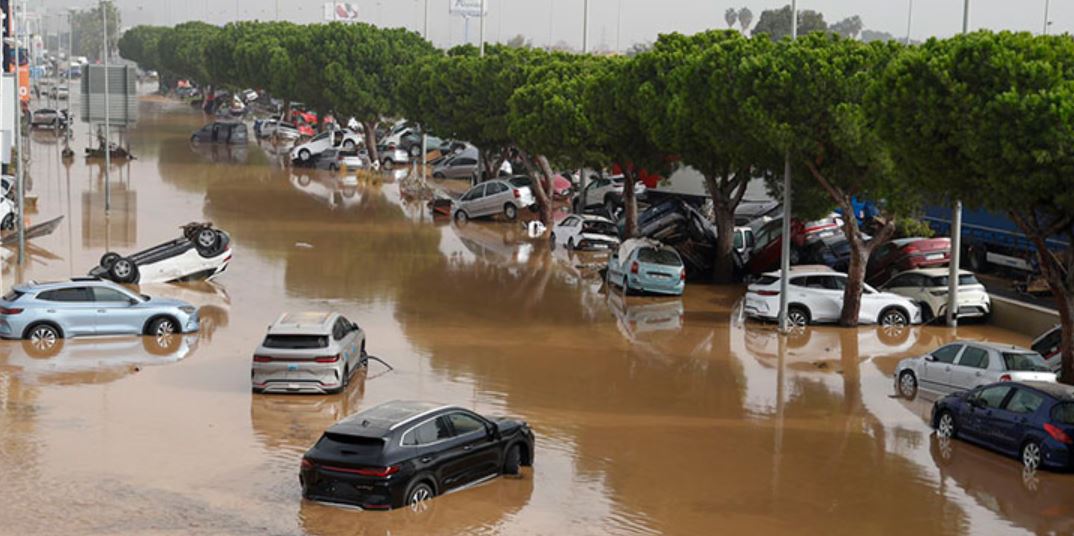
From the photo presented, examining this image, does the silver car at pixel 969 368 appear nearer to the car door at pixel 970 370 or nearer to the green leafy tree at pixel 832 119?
the car door at pixel 970 370

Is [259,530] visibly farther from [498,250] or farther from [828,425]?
[498,250]

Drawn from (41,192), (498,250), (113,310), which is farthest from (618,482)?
(41,192)

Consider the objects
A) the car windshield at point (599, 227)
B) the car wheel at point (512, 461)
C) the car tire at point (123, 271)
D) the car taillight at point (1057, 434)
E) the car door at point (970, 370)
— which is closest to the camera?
the car wheel at point (512, 461)

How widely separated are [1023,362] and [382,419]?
11.0 meters

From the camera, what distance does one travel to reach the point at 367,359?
25984 mm

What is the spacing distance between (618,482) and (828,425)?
5.17 metres

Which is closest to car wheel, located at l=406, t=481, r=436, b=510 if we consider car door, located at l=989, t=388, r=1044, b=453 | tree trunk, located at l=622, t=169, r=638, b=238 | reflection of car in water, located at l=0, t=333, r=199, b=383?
car door, located at l=989, t=388, r=1044, b=453

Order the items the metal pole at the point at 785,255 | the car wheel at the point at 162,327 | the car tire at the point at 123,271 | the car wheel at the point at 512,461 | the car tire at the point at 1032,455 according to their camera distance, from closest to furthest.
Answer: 1. the car wheel at the point at 512,461
2. the car tire at the point at 1032,455
3. the car wheel at the point at 162,327
4. the metal pole at the point at 785,255
5. the car tire at the point at 123,271

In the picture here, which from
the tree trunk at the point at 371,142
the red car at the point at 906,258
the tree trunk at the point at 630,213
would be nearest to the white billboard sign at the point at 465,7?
the tree trunk at the point at 371,142

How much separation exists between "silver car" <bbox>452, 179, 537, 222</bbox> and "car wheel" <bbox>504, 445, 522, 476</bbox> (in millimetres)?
33153

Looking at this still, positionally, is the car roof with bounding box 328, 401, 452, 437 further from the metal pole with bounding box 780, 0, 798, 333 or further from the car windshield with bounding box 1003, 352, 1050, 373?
the metal pole with bounding box 780, 0, 798, 333

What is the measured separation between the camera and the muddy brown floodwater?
17078 mm

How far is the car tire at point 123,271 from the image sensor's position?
112ft

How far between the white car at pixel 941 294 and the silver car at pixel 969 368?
26.7 feet
